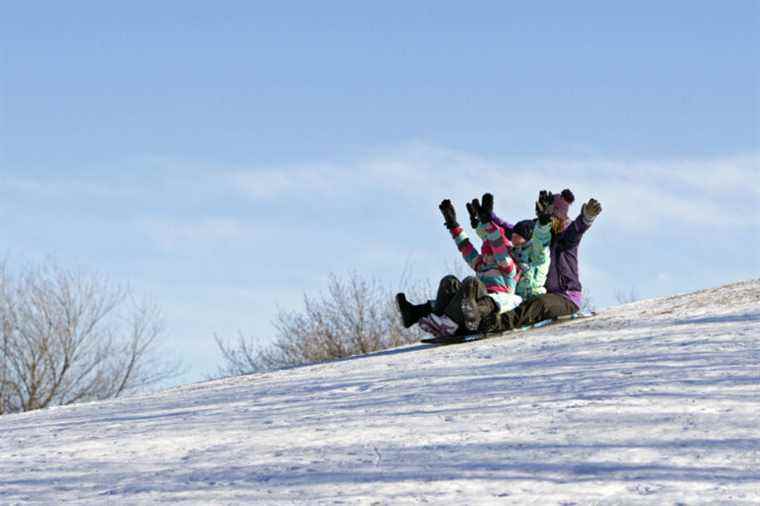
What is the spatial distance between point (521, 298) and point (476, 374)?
133 inches

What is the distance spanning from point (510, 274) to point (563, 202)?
990 mm

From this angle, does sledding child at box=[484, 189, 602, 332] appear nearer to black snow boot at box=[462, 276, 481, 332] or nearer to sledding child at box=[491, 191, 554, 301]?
sledding child at box=[491, 191, 554, 301]

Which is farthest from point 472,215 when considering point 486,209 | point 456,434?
point 456,434

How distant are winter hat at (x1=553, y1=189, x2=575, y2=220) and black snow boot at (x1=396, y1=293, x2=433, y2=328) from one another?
1704mm

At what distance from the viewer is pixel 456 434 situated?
6.51 meters

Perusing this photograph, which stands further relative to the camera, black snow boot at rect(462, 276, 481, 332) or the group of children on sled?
the group of children on sled

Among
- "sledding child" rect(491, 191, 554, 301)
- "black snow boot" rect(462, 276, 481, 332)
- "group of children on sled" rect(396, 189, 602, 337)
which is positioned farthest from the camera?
"sledding child" rect(491, 191, 554, 301)

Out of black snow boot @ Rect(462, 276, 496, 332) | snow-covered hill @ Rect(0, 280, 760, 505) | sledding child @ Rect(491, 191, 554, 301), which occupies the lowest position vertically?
snow-covered hill @ Rect(0, 280, 760, 505)

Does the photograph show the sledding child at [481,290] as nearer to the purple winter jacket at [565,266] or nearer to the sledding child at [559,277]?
the sledding child at [559,277]

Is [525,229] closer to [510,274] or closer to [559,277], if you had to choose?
[510,274]

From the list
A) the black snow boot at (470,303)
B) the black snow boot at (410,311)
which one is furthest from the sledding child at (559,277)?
the black snow boot at (410,311)

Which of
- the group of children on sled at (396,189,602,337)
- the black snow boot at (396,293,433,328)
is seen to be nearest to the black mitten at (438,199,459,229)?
the group of children on sled at (396,189,602,337)

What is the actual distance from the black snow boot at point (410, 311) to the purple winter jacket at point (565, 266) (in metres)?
1.39

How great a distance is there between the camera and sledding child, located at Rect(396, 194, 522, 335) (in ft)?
38.2
